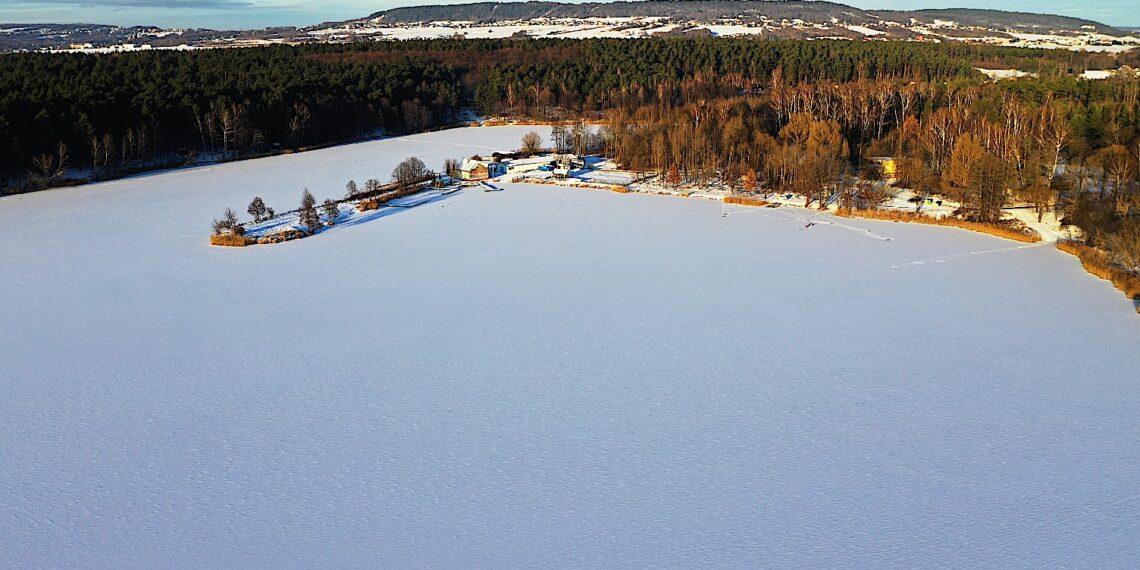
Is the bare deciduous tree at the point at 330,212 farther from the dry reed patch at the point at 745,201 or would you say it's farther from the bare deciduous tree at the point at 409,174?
the dry reed patch at the point at 745,201

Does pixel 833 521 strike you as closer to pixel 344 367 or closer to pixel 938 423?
pixel 938 423

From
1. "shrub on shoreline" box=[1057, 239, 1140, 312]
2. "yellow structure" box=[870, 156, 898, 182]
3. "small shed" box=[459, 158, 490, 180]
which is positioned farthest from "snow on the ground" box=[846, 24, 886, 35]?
"shrub on shoreline" box=[1057, 239, 1140, 312]

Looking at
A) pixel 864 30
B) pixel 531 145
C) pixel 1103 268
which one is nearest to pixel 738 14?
pixel 864 30

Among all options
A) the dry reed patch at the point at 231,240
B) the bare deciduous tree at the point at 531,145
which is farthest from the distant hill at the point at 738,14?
the dry reed patch at the point at 231,240

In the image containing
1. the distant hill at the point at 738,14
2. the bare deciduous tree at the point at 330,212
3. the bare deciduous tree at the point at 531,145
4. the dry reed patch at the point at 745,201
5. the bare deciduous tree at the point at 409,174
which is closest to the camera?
the bare deciduous tree at the point at 330,212

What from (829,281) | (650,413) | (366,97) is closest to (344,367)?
(650,413)

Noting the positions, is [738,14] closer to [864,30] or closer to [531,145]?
[864,30]

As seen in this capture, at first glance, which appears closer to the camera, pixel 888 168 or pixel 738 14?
pixel 888 168

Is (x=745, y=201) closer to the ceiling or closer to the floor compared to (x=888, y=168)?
closer to the floor

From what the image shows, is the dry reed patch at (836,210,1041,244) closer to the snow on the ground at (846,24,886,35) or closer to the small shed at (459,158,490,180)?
the small shed at (459,158,490,180)
